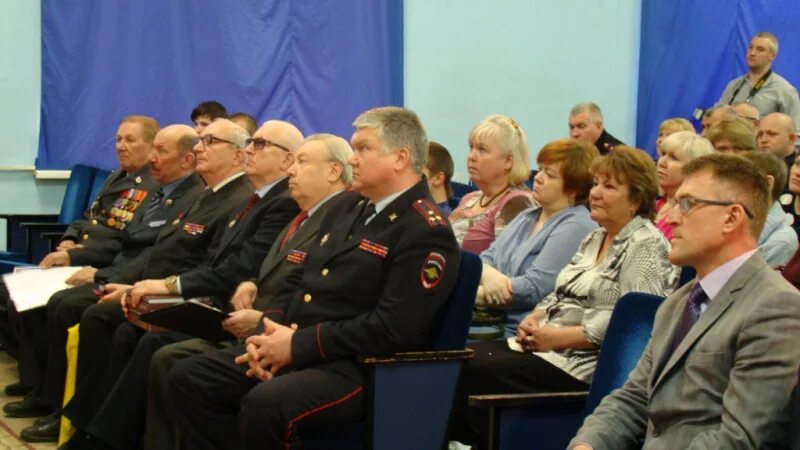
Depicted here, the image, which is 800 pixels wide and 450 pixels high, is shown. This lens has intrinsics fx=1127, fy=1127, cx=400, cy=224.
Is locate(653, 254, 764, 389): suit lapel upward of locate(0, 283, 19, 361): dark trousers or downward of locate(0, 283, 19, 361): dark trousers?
upward

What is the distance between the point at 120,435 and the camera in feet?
13.5

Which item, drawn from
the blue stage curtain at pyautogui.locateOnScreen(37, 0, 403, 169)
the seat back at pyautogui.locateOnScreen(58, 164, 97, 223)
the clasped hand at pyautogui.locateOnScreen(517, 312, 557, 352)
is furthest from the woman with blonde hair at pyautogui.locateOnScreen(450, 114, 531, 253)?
the blue stage curtain at pyautogui.locateOnScreen(37, 0, 403, 169)

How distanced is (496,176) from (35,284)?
207 centimetres

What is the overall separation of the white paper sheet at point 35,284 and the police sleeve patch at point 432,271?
2078mm

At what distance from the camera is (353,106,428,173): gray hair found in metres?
3.44

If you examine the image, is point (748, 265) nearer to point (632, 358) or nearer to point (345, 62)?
point (632, 358)

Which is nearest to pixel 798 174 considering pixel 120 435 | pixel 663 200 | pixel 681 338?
pixel 663 200

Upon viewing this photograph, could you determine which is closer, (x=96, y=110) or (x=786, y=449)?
(x=786, y=449)

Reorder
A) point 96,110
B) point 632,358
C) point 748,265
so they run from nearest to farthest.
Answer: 1. point 748,265
2. point 632,358
3. point 96,110

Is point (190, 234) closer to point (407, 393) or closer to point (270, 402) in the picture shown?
point (270, 402)

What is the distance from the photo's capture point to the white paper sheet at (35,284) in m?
4.68

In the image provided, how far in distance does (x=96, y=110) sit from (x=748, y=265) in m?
5.61

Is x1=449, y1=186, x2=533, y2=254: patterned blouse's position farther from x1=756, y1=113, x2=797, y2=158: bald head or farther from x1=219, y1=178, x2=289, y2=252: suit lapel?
x1=756, y1=113, x2=797, y2=158: bald head

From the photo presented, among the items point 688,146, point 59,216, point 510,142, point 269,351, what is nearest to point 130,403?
point 269,351
